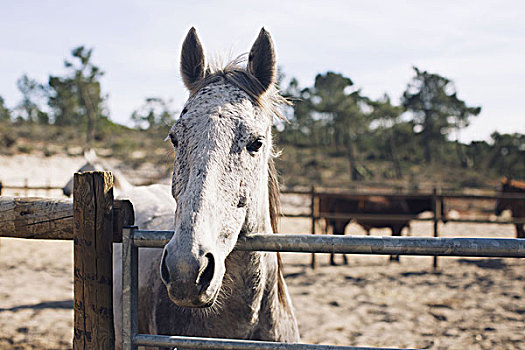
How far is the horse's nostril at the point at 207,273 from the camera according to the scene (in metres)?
1.18

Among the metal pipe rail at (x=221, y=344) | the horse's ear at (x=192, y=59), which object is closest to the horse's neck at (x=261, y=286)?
the metal pipe rail at (x=221, y=344)

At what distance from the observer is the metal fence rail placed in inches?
49.8

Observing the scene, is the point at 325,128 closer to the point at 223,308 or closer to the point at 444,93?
the point at 444,93

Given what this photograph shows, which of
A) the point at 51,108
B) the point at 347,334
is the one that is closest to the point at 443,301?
the point at 347,334

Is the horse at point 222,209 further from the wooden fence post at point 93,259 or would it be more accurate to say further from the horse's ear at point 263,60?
the wooden fence post at point 93,259

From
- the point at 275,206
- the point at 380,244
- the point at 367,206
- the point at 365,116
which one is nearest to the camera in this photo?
the point at 380,244

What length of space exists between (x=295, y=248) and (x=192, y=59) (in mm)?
1100

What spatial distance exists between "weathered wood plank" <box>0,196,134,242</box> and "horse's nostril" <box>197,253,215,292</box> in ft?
1.51

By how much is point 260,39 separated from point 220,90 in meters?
0.35

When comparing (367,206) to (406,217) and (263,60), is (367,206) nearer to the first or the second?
(406,217)

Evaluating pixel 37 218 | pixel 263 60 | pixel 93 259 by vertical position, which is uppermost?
pixel 263 60

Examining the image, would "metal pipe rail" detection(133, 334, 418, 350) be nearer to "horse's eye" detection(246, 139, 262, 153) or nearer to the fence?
the fence

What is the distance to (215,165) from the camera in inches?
55.2

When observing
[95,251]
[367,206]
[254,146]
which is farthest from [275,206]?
[367,206]
